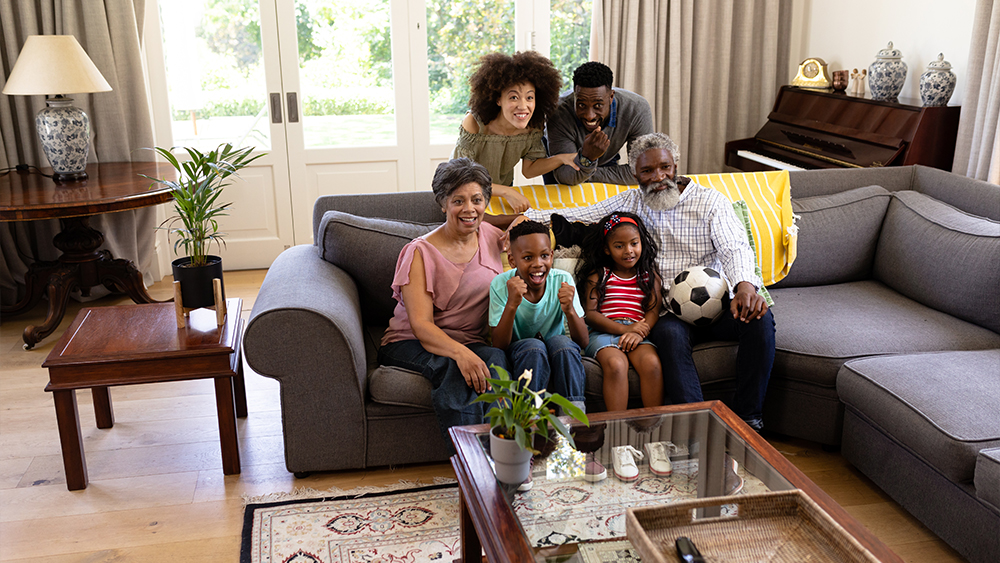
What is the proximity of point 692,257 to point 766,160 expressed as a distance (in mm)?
1811

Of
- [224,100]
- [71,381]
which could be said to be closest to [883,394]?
[71,381]

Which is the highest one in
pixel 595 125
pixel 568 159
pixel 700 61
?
pixel 700 61

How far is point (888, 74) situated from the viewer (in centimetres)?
377

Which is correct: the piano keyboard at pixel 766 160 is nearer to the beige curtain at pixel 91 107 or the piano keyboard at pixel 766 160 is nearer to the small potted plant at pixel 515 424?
the small potted plant at pixel 515 424

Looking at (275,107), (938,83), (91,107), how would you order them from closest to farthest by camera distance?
1. (938,83)
2. (91,107)
3. (275,107)


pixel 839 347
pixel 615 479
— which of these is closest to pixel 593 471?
pixel 615 479

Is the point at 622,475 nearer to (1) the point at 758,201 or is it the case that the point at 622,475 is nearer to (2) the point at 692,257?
(2) the point at 692,257

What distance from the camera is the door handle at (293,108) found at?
14.6 feet

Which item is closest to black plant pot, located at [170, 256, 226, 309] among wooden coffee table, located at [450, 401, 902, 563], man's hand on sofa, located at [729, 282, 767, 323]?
wooden coffee table, located at [450, 401, 902, 563]

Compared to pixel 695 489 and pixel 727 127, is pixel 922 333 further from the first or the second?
pixel 727 127

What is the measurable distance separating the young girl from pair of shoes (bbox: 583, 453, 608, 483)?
2.07 ft

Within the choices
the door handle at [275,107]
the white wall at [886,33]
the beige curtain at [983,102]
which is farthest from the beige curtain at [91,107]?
the beige curtain at [983,102]

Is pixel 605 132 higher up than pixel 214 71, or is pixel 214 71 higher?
pixel 214 71

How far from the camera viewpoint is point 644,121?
301cm
